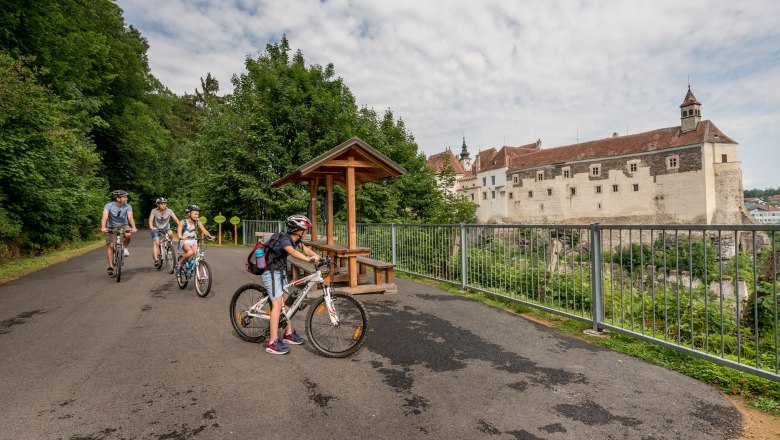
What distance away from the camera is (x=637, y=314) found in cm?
615

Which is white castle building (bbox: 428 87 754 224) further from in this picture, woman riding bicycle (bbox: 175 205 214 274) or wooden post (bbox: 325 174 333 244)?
woman riding bicycle (bbox: 175 205 214 274)

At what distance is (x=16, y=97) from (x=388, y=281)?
12112 millimetres

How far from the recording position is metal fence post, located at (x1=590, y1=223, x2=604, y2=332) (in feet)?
18.0

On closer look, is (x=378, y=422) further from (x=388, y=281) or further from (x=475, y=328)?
(x=388, y=281)

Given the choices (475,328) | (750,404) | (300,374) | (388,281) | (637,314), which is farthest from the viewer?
(388,281)

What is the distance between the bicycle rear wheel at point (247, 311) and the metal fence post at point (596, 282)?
14.7ft

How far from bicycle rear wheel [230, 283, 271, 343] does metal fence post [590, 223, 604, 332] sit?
176 inches

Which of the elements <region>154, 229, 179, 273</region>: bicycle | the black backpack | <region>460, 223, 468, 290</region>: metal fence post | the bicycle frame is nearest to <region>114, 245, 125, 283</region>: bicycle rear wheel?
<region>154, 229, 179, 273</region>: bicycle

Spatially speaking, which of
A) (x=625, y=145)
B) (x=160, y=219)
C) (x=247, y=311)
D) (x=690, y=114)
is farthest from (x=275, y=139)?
(x=690, y=114)

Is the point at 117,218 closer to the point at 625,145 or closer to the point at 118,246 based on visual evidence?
the point at 118,246

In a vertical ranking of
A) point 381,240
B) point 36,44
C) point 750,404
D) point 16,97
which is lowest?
point 750,404

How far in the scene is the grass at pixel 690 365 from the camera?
3.54 m

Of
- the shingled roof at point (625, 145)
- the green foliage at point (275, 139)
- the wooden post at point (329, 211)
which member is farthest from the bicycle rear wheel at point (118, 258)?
the shingled roof at point (625, 145)

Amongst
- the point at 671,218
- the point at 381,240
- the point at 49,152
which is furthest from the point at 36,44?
the point at 671,218
